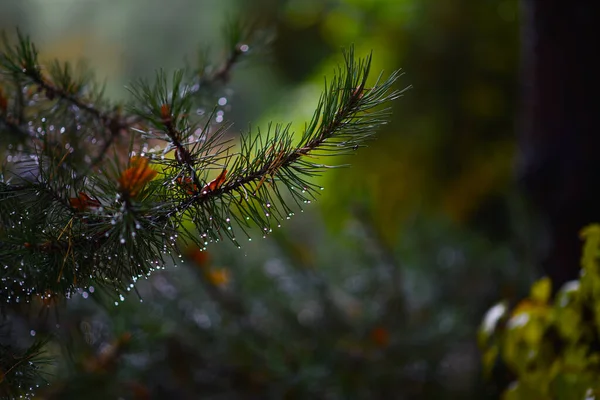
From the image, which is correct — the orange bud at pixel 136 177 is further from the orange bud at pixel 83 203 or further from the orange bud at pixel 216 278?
the orange bud at pixel 216 278

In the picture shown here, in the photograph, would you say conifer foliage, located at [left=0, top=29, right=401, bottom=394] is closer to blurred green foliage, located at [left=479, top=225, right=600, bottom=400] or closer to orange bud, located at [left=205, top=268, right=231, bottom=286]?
blurred green foliage, located at [left=479, top=225, right=600, bottom=400]

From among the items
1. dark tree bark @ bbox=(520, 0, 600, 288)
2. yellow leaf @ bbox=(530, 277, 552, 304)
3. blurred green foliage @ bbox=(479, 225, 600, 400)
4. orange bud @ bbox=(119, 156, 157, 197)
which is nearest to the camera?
orange bud @ bbox=(119, 156, 157, 197)

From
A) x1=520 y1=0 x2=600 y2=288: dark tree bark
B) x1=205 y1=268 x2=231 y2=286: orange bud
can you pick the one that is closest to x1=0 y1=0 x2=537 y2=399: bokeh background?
x1=205 y1=268 x2=231 y2=286: orange bud

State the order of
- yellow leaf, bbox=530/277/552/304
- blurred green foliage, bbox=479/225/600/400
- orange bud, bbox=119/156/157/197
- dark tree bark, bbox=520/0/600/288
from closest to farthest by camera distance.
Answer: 1. orange bud, bbox=119/156/157/197
2. blurred green foliage, bbox=479/225/600/400
3. yellow leaf, bbox=530/277/552/304
4. dark tree bark, bbox=520/0/600/288

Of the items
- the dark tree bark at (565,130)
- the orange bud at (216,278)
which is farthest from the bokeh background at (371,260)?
the dark tree bark at (565,130)

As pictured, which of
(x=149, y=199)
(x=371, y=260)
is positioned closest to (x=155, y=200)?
(x=149, y=199)

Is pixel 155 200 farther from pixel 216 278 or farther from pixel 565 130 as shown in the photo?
pixel 565 130
